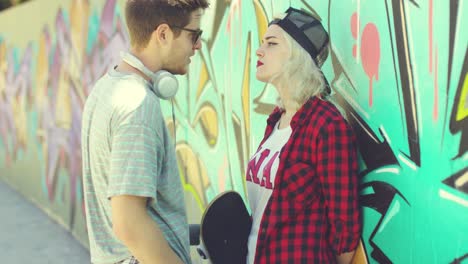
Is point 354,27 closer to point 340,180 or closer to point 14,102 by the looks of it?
point 340,180

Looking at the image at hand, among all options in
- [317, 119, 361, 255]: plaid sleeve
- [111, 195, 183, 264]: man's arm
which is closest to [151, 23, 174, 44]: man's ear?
[111, 195, 183, 264]: man's arm

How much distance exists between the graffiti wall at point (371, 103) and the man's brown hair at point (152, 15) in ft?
2.52

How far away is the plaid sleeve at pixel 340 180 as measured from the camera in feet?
7.49

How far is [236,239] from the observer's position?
2.61 m

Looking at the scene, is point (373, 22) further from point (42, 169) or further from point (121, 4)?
point (42, 169)

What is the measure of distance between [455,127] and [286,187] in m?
0.66

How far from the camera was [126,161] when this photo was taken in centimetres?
190

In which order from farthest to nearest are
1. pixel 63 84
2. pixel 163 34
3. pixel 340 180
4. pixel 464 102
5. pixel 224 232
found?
pixel 63 84, pixel 224 232, pixel 340 180, pixel 163 34, pixel 464 102

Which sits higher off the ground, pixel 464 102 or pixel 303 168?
pixel 464 102

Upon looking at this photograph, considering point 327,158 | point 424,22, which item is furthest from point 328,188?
point 424,22

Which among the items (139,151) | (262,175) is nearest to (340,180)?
(262,175)

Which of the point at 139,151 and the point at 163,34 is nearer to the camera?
the point at 139,151

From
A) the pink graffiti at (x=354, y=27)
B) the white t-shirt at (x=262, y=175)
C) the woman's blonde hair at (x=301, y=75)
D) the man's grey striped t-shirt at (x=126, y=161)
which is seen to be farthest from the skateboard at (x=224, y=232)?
the pink graffiti at (x=354, y=27)

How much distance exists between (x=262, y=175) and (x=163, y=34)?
74 cm
